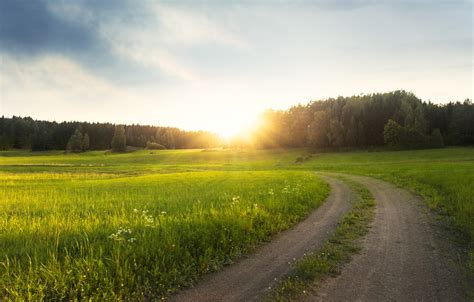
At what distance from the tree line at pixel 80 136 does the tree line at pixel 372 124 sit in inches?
2924

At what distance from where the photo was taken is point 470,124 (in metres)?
91.4

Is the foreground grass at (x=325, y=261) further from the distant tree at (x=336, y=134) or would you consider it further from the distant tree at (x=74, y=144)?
the distant tree at (x=74, y=144)

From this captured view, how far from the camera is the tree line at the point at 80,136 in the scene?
14262cm

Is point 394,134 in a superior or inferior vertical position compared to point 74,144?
superior

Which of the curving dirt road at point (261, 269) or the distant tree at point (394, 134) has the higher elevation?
the distant tree at point (394, 134)

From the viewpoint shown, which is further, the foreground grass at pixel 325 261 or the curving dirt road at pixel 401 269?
the foreground grass at pixel 325 261

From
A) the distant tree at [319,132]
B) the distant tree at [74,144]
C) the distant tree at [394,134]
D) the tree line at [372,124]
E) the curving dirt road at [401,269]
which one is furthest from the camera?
the distant tree at [74,144]

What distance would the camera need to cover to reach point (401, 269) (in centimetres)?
791

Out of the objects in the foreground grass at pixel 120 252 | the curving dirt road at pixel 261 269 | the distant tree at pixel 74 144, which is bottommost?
the curving dirt road at pixel 261 269

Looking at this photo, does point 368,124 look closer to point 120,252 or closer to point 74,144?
point 120,252

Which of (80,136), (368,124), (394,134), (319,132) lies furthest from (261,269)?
(80,136)

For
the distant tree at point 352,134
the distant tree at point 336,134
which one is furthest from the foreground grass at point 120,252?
the distant tree at point 352,134

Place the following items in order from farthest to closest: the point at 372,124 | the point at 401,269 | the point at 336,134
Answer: the point at 372,124
the point at 336,134
the point at 401,269

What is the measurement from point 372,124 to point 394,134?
37.7 feet
